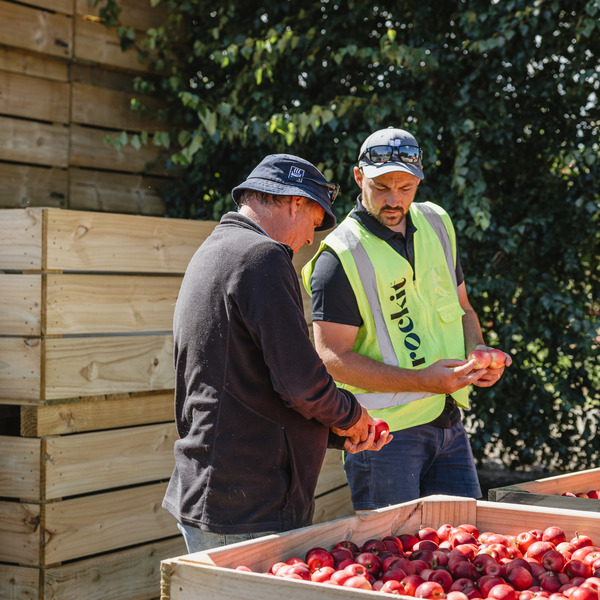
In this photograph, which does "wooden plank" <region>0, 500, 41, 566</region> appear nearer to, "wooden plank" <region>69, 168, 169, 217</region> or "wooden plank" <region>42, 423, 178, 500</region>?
"wooden plank" <region>42, 423, 178, 500</region>

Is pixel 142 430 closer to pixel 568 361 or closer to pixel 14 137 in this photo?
pixel 14 137

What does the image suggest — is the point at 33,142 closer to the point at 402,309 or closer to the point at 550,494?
the point at 402,309

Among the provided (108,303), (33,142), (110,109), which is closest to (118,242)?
(108,303)

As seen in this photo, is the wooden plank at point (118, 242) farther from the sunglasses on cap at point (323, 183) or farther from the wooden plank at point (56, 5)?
A: the wooden plank at point (56, 5)

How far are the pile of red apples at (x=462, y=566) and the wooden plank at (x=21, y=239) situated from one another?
1869 millimetres

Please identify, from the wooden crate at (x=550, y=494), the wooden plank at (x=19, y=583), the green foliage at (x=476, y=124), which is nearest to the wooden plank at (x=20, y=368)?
the wooden plank at (x=19, y=583)

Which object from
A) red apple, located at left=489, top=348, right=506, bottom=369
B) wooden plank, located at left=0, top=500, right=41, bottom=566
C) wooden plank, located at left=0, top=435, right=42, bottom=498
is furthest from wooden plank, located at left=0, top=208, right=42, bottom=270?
red apple, located at left=489, top=348, right=506, bottom=369

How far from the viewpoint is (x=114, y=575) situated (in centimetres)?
358

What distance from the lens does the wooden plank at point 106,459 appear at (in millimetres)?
3357

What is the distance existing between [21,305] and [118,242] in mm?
484

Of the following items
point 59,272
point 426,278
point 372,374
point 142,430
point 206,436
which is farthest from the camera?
point 142,430

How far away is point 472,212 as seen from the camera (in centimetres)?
463

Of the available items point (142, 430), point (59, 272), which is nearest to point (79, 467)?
point (142, 430)

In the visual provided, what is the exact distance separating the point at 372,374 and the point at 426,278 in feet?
1.46
